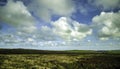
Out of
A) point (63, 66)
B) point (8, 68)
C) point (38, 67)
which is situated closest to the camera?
point (8, 68)

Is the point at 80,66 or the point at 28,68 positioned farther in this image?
the point at 80,66

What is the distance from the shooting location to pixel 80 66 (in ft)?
221

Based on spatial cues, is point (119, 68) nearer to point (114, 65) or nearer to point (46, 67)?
point (114, 65)

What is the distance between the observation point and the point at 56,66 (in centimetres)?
6328

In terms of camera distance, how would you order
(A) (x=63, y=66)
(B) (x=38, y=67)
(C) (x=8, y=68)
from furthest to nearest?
1. (A) (x=63, y=66)
2. (B) (x=38, y=67)
3. (C) (x=8, y=68)

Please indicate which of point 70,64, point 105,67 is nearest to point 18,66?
point 70,64

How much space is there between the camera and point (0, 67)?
185 feet

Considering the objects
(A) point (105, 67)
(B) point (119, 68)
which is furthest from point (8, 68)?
(B) point (119, 68)

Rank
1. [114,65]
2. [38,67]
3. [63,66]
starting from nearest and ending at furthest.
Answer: [38,67]
[63,66]
[114,65]

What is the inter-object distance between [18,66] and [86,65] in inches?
1110

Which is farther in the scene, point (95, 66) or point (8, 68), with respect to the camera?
point (95, 66)

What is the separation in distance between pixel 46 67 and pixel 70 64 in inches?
474

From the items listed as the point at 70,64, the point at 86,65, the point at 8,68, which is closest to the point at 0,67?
the point at 8,68

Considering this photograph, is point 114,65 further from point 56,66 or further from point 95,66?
point 56,66
